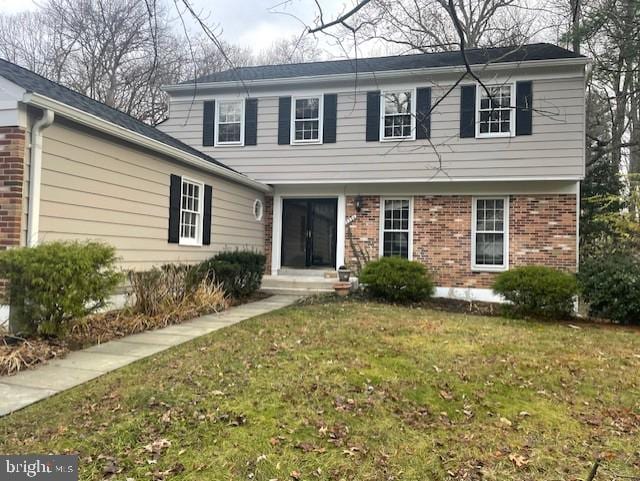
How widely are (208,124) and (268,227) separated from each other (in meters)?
3.22

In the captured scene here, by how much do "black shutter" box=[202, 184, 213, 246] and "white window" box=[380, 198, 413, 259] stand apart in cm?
435

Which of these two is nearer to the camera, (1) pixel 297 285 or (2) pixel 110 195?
(2) pixel 110 195

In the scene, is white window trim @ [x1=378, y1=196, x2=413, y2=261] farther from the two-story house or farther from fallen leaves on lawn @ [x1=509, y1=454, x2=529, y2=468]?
fallen leaves on lawn @ [x1=509, y1=454, x2=529, y2=468]

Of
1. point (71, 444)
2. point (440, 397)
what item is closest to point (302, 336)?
point (440, 397)

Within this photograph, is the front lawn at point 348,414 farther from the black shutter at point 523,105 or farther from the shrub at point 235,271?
the black shutter at point 523,105

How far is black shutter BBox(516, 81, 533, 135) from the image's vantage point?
34.4 ft

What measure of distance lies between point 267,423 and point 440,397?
1542mm

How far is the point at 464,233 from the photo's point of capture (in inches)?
441

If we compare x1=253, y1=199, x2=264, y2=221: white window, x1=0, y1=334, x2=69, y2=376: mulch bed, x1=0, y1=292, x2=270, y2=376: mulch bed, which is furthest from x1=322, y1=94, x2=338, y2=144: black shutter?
x1=0, y1=334, x2=69, y2=376: mulch bed

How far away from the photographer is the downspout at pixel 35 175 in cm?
579

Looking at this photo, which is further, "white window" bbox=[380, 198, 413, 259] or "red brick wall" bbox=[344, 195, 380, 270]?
"red brick wall" bbox=[344, 195, 380, 270]

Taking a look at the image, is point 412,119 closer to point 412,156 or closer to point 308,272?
point 412,156

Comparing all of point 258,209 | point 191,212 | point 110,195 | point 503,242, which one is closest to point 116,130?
point 110,195

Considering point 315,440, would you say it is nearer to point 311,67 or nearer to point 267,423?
point 267,423
